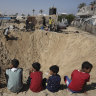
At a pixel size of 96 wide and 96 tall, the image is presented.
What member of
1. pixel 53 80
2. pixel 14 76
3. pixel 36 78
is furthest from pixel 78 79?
pixel 14 76

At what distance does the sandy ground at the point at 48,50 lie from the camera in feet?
29.9

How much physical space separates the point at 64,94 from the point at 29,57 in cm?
720

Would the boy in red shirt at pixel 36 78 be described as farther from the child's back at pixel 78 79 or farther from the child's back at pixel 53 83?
the child's back at pixel 78 79

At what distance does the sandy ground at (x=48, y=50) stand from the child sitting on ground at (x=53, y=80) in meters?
3.60

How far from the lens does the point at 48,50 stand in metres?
11.8

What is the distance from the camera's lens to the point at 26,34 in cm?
1267

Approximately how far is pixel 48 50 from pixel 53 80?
753 centimetres

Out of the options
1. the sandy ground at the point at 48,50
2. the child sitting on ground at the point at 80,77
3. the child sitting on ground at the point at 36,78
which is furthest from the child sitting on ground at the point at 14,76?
the sandy ground at the point at 48,50

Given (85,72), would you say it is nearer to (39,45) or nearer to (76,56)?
(76,56)

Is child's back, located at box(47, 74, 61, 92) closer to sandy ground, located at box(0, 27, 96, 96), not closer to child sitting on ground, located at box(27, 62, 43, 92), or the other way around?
child sitting on ground, located at box(27, 62, 43, 92)

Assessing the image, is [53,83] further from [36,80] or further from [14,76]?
[14,76]

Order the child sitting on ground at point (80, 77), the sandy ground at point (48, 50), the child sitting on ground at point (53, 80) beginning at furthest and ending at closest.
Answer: the sandy ground at point (48, 50)
the child sitting on ground at point (53, 80)
the child sitting on ground at point (80, 77)

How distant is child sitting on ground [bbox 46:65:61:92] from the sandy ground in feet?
11.8

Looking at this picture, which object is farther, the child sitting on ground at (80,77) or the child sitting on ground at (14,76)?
the child sitting on ground at (14,76)
